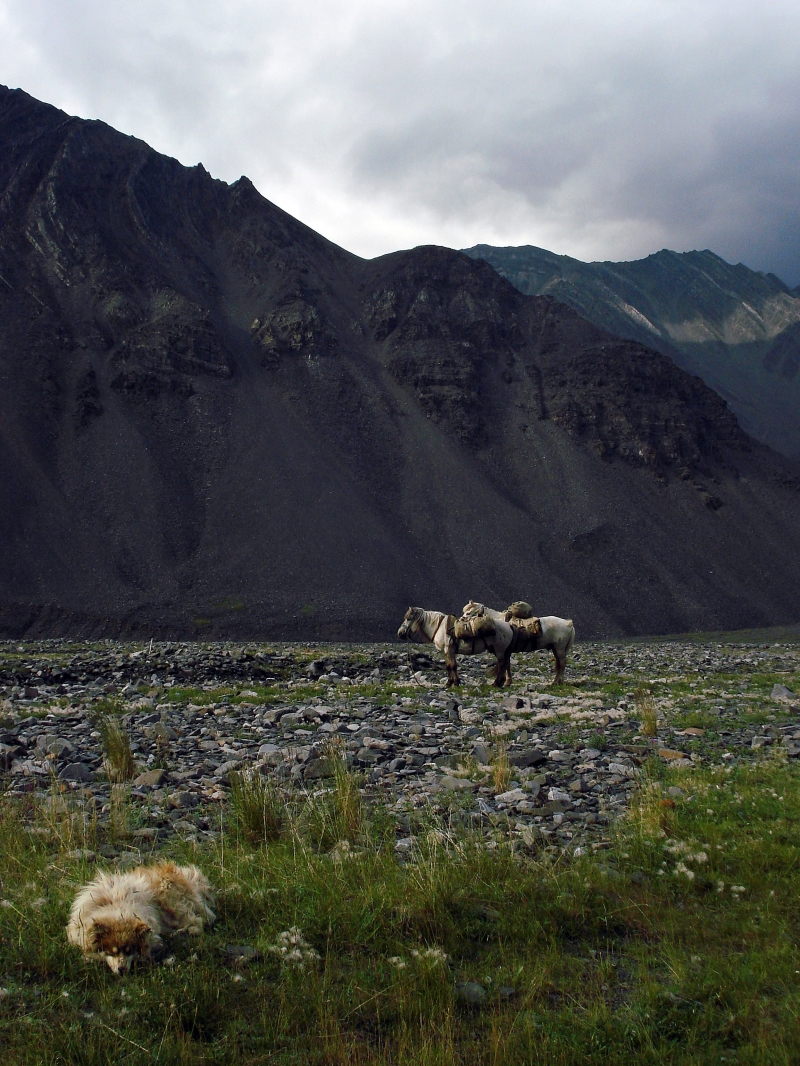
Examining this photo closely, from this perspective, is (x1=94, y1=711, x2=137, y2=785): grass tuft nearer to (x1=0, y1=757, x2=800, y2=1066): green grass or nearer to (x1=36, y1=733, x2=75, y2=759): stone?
(x1=36, y1=733, x2=75, y2=759): stone

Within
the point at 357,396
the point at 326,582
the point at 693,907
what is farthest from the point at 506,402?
the point at 693,907

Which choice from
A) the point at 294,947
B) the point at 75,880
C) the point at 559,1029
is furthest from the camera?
the point at 75,880

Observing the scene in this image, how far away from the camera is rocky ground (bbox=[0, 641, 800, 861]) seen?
26.8ft

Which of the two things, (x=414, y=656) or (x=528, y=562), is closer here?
(x=414, y=656)

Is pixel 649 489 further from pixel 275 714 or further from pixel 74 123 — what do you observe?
pixel 74 123

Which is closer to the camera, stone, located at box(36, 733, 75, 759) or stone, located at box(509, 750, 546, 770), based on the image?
stone, located at box(509, 750, 546, 770)

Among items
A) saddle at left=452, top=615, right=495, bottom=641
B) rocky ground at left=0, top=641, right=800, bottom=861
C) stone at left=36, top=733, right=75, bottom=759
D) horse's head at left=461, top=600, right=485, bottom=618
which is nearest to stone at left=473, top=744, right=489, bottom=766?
rocky ground at left=0, top=641, right=800, bottom=861

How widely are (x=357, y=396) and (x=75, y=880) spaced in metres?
111

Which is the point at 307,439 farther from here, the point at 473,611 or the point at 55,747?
the point at 55,747

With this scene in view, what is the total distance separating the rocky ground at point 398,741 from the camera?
8.17m

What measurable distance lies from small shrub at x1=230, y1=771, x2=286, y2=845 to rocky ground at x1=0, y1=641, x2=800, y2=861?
0.39m

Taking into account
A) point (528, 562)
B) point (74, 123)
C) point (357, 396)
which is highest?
point (74, 123)

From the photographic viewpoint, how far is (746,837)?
7355 millimetres

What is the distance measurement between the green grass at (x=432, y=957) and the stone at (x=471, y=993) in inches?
1.7
